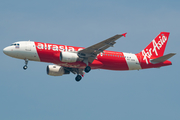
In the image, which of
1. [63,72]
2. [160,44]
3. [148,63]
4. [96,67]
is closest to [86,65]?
[96,67]

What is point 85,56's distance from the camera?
48500mm

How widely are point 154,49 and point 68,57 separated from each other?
1654cm

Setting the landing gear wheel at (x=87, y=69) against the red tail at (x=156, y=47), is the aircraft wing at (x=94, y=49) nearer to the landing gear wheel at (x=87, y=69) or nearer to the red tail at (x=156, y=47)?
the landing gear wheel at (x=87, y=69)

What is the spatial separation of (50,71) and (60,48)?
20.8ft

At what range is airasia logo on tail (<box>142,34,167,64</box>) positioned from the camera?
5398 centimetres

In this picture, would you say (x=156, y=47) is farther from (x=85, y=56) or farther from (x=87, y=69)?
(x=85, y=56)

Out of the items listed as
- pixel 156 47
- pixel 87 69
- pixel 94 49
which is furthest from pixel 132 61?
pixel 87 69

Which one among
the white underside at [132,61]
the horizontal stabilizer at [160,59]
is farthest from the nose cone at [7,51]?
the horizontal stabilizer at [160,59]

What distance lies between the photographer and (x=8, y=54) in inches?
1854

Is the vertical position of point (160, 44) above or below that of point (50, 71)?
above

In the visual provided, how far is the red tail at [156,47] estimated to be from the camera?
54250 mm

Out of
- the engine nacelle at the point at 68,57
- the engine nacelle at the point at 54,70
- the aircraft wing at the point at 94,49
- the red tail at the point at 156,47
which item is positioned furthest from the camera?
the red tail at the point at 156,47

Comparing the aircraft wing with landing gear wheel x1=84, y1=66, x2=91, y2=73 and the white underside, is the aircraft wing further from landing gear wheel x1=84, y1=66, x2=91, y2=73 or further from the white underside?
the white underside

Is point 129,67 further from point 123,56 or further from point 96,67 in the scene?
point 96,67
